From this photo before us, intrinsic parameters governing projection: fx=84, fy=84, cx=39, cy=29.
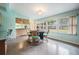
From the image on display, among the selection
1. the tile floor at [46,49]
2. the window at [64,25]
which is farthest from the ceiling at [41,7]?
the tile floor at [46,49]

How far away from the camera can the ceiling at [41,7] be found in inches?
75.7

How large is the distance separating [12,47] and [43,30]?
0.84 metres

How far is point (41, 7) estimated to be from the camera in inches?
77.2

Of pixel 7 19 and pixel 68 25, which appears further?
pixel 68 25

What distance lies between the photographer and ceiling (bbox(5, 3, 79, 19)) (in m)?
1.92

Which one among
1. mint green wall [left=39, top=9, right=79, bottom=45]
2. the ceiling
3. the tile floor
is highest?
the ceiling

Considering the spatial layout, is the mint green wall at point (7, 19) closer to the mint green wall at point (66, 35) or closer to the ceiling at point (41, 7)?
the ceiling at point (41, 7)

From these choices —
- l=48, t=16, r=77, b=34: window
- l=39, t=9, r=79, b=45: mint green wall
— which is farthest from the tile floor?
l=48, t=16, r=77, b=34: window

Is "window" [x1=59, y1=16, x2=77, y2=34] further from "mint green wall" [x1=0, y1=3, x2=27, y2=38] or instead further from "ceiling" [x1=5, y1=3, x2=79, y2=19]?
"mint green wall" [x1=0, y1=3, x2=27, y2=38]

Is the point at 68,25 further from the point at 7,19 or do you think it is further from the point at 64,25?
the point at 7,19

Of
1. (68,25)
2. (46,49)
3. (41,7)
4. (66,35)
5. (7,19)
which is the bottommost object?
(46,49)

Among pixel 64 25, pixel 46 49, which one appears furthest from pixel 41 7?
pixel 46 49

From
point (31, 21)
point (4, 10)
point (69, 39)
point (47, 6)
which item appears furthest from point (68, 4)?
point (4, 10)

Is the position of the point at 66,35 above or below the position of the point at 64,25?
below
